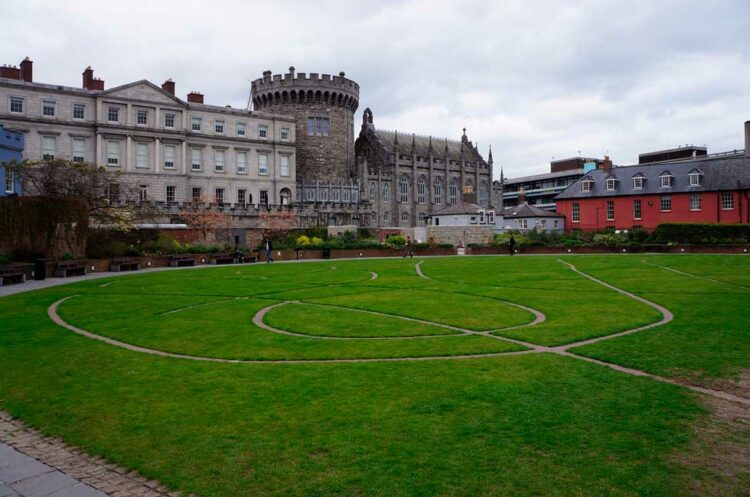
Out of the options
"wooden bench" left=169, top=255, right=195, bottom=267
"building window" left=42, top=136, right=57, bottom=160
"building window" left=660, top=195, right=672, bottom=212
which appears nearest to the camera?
"wooden bench" left=169, top=255, right=195, bottom=267

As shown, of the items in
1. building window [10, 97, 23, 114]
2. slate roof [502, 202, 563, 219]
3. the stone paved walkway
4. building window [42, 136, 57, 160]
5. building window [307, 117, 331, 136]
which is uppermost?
building window [307, 117, 331, 136]

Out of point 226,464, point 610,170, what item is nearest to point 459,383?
point 226,464

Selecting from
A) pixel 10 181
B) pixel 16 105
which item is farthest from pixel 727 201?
pixel 16 105

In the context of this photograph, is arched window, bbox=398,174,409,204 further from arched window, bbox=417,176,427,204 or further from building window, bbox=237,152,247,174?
building window, bbox=237,152,247,174

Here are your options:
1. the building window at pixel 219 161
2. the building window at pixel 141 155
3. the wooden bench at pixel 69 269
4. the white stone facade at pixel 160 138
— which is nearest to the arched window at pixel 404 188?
the white stone facade at pixel 160 138

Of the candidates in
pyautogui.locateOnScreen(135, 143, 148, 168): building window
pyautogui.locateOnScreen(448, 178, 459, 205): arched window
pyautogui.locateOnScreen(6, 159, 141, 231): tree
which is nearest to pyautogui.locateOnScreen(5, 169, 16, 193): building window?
pyautogui.locateOnScreen(6, 159, 141, 231): tree

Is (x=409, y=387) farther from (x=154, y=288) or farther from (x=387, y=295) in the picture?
(x=154, y=288)

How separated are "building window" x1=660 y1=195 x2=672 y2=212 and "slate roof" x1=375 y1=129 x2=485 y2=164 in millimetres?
37873

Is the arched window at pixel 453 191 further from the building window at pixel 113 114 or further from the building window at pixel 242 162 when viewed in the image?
the building window at pixel 113 114

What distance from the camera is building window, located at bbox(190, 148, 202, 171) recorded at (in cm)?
6269

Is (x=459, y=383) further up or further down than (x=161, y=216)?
further down

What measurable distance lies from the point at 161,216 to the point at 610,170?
51.8 m

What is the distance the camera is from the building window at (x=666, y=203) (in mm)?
62556

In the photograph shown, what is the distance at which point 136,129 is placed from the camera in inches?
2295
